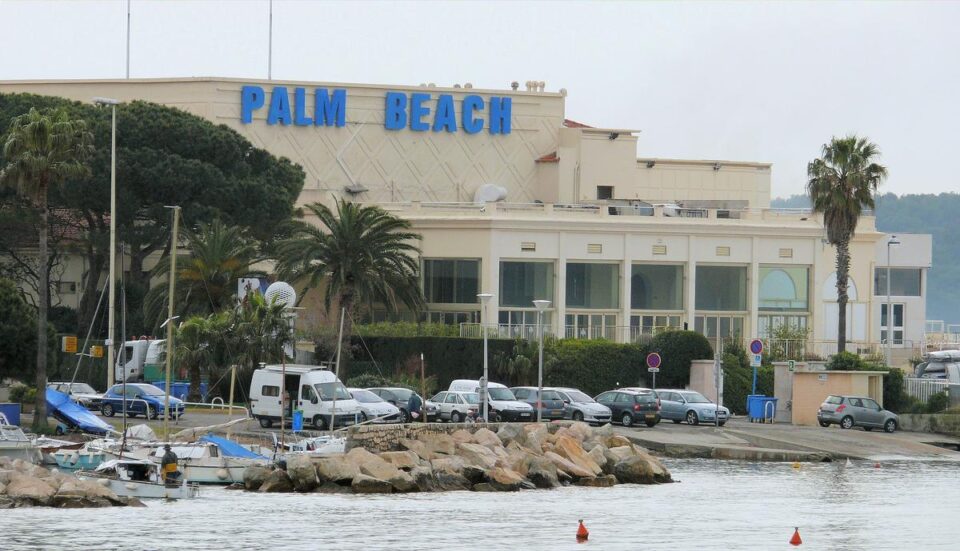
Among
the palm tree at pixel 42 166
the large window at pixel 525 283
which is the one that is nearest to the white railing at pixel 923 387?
the large window at pixel 525 283

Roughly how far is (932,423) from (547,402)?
14.2m

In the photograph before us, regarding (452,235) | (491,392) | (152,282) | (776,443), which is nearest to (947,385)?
(776,443)

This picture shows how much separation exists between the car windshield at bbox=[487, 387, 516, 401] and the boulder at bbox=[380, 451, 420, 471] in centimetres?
1370

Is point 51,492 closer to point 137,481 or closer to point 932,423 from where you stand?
point 137,481

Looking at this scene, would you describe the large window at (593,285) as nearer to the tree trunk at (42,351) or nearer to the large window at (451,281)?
the large window at (451,281)

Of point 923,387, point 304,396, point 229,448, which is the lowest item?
point 229,448

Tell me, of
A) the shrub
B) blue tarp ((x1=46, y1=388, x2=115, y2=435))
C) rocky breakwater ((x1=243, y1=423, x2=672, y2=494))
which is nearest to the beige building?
the shrub

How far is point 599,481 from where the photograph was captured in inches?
1994

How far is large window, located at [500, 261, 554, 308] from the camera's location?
81.4 m

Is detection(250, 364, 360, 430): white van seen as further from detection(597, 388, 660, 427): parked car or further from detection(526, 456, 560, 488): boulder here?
detection(597, 388, 660, 427): parked car

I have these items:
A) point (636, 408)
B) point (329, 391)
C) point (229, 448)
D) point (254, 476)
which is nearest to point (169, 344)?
point (229, 448)

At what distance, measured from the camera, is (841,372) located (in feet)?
218

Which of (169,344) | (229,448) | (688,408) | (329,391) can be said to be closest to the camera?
(229,448)

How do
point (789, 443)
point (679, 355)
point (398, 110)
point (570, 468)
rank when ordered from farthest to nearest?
point (398, 110)
point (679, 355)
point (789, 443)
point (570, 468)
